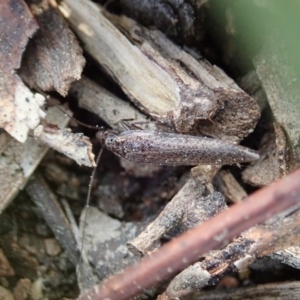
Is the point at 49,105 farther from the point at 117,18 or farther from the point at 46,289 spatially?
the point at 46,289

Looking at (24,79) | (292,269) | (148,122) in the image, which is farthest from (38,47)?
(292,269)

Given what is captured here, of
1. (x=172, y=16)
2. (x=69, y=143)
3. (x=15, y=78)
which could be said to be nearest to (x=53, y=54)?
(x=15, y=78)

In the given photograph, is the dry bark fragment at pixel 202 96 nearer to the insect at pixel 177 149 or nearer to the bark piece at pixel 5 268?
the insect at pixel 177 149

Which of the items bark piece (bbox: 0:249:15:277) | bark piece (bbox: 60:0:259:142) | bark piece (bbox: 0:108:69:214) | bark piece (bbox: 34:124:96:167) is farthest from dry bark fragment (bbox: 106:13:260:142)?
bark piece (bbox: 0:249:15:277)

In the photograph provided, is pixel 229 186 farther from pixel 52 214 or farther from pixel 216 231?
pixel 216 231

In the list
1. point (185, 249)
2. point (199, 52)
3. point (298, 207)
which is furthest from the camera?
point (199, 52)

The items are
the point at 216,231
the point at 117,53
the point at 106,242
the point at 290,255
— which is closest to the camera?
the point at 216,231
